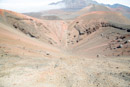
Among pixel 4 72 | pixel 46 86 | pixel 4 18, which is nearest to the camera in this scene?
pixel 46 86

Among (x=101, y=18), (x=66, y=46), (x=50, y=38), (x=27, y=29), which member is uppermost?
(x=101, y=18)

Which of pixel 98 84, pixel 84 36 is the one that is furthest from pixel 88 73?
pixel 84 36

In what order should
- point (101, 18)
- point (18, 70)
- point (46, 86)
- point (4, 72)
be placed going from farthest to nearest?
point (101, 18) → point (18, 70) → point (4, 72) → point (46, 86)

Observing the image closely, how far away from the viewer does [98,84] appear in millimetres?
9016

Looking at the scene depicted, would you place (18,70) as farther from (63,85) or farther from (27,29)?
(27,29)

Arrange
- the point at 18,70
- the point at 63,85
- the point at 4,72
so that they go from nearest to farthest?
the point at 63,85 < the point at 4,72 < the point at 18,70

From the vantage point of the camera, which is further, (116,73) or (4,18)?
(4,18)

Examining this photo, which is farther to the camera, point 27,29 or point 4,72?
point 27,29

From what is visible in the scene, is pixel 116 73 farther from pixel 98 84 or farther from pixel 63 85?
pixel 63 85

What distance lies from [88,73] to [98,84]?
2223mm

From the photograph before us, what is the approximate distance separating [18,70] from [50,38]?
26.7m

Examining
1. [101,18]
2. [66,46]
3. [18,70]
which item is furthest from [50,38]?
[18,70]

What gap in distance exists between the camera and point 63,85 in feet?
28.6

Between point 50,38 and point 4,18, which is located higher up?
point 4,18
